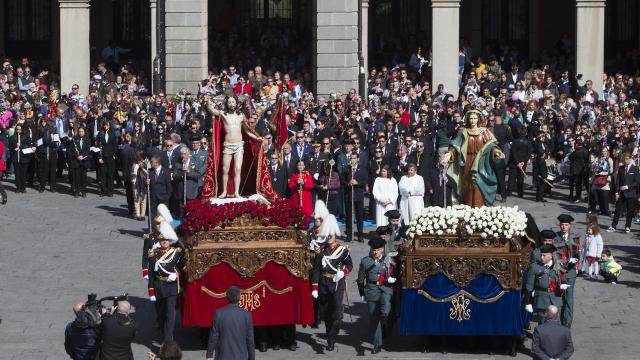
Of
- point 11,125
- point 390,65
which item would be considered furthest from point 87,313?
point 390,65

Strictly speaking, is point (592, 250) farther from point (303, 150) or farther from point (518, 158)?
point (518, 158)

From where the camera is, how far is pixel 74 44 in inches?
1823

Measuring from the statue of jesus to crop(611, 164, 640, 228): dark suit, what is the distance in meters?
9.94

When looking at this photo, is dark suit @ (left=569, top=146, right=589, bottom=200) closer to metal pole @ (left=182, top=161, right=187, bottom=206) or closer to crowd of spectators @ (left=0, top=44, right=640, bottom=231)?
crowd of spectators @ (left=0, top=44, right=640, bottom=231)

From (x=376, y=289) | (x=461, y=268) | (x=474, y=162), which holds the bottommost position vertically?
(x=376, y=289)

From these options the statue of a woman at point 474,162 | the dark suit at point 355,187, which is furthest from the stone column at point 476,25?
the statue of a woman at point 474,162

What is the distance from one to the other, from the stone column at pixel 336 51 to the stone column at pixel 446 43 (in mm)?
2014

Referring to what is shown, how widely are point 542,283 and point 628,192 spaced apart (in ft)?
33.1

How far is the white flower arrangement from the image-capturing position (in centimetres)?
2334

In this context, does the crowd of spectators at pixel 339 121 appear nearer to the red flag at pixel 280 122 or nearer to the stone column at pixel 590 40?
the stone column at pixel 590 40

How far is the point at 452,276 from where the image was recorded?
23.5m

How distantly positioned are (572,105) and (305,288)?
59.5 ft

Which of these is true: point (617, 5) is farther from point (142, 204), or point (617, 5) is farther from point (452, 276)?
point (452, 276)

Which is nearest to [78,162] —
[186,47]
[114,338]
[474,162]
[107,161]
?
[107,161]
